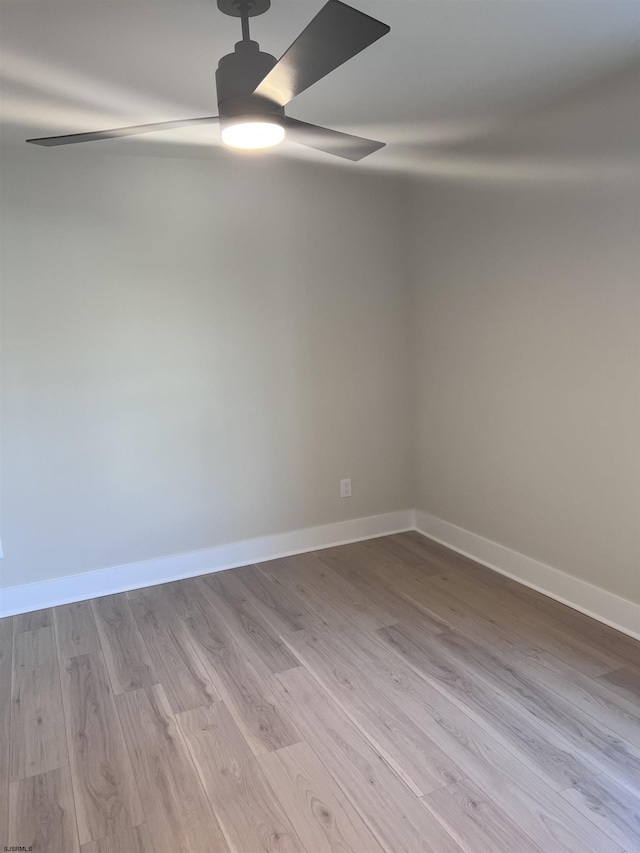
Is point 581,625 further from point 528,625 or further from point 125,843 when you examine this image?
point 125,843

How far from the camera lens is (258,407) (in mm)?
3408

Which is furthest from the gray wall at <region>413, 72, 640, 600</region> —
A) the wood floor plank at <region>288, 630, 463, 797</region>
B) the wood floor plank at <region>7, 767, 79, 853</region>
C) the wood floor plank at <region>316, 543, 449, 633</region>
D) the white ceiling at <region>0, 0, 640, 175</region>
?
the wood floor plank at <region>7, 767, 79, 853</region>

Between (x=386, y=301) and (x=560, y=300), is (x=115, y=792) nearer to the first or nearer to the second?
(x=560, y=300)

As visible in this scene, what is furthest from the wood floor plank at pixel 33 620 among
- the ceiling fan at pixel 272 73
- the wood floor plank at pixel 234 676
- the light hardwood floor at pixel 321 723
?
the ceiling fan at pixel 272 73

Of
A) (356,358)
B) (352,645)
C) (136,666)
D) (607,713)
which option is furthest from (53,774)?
(356,358)

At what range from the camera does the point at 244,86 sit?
5.05ft

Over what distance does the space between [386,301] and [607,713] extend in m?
2.46

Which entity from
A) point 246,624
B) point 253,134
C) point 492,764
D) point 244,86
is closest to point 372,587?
point 246,624

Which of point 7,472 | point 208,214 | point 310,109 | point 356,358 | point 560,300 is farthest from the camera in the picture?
point 356,358

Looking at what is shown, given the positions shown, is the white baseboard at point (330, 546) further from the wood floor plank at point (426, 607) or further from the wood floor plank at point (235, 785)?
the wood floor plank at point (235, 785)

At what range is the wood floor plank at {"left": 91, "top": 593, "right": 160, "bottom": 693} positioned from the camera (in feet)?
7.79

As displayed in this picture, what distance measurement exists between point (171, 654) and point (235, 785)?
82 cm

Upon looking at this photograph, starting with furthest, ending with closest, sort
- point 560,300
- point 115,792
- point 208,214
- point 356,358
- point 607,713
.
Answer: point 356,358 → point 208,214 → point 560,300 → point 607,713 → point 115,792

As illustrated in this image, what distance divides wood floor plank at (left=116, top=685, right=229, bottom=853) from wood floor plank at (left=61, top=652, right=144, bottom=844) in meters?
0.04
